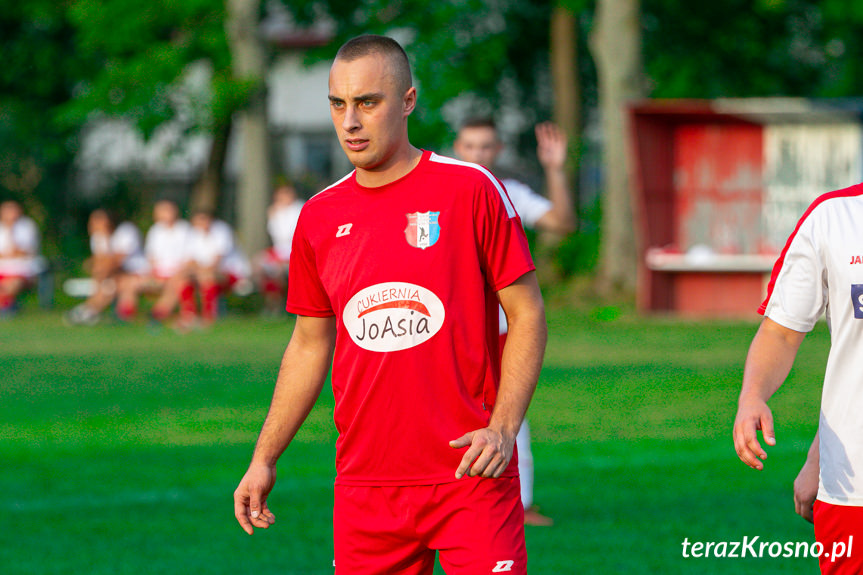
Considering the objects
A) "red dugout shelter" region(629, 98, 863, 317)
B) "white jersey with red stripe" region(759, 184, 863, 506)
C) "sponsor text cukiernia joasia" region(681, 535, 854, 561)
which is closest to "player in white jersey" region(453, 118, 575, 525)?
"sponsor text cukiernia joasia" region(681, 535, 854, 561)

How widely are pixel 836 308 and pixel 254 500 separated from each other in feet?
5.38

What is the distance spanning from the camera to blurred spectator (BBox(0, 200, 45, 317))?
87.2 feet

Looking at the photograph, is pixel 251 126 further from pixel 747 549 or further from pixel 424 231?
pixel 424 231

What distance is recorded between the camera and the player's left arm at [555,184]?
8.16 m

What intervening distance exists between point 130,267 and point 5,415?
43.1 feet

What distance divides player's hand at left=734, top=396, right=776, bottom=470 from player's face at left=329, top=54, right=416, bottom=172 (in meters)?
1.15

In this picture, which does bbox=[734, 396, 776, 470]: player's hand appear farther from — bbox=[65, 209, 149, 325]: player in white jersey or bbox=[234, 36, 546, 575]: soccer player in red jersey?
bbox=[65, 209, 149, 325]: player in white jersey

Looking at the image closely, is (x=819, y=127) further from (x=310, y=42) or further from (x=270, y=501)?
(x=310, y=42)

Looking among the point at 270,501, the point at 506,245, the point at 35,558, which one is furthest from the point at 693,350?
the point at 506,245

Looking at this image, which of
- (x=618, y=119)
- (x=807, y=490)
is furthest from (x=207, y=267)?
(x=807, y=490)

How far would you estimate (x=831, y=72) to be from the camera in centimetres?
3578

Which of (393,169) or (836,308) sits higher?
(393,169)

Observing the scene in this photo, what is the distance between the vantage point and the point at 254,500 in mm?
4012

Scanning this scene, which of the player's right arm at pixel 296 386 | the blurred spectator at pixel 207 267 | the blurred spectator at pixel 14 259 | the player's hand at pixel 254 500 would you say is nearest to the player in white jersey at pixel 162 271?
the blurred spectator at pixel 207 267
